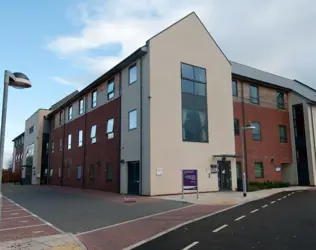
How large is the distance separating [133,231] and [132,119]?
13.1 metres

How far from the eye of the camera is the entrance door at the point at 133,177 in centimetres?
1991

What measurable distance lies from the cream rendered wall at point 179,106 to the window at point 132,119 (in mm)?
2011

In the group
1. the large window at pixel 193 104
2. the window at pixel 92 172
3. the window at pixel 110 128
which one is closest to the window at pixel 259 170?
the large window at pixel 193 104

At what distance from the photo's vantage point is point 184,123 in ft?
67.8

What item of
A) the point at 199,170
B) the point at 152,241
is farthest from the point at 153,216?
the point at 199,170

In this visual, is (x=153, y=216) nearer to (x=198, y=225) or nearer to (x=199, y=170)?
(x=198, y=225)

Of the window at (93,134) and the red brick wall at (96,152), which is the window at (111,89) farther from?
the window at (93,134)

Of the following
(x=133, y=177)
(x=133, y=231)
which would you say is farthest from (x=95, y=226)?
(x=133, y=177)

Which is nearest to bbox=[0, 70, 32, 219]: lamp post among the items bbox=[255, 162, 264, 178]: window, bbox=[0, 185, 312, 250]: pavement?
bbox=[0, 185, 312, 250]: pavement

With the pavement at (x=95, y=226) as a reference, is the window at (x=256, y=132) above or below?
above

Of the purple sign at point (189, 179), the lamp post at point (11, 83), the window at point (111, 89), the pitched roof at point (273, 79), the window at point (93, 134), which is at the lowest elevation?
the purple sign at point (189, 179)

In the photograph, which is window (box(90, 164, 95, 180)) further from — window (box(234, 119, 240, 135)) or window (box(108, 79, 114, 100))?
window (box(234, 119, 240, 135))

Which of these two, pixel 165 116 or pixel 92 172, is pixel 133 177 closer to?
pixel 165 116

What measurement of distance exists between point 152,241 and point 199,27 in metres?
18.5
